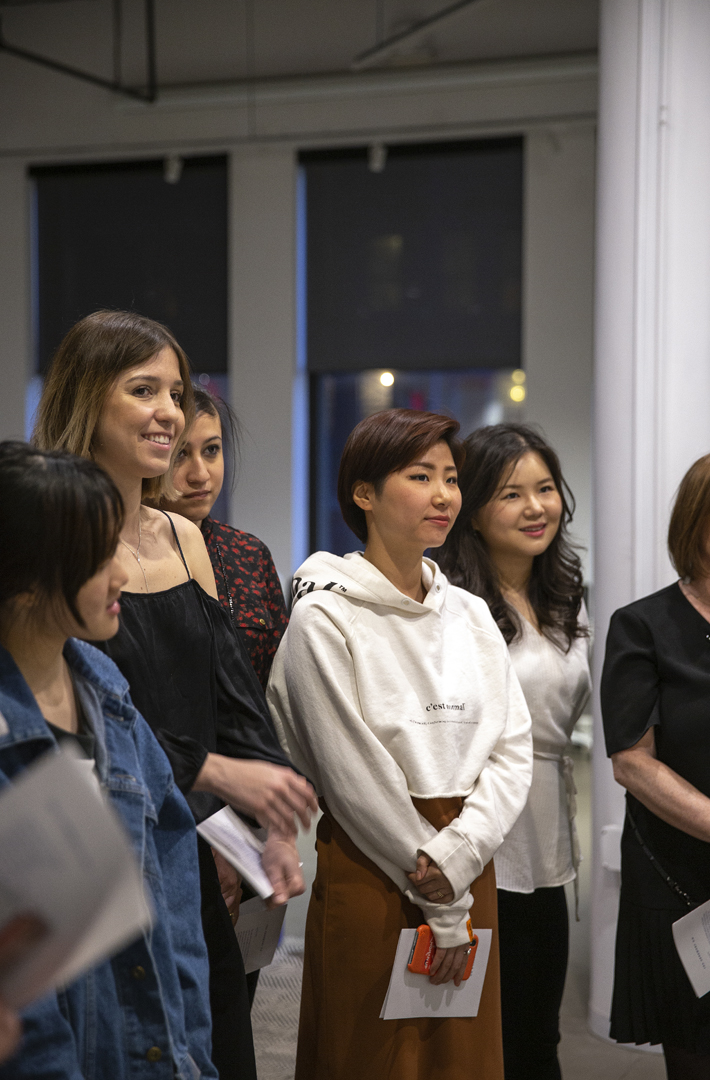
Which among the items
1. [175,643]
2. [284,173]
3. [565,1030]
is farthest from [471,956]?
[284,173]

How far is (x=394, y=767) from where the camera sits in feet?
6.06

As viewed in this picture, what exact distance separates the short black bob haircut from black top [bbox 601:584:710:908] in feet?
4.10

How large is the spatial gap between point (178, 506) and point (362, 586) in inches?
20.6

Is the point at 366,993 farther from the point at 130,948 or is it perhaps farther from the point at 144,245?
the point at 144,245

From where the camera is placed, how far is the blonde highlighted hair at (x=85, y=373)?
1589 mm

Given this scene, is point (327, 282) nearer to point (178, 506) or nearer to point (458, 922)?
point (178, 506)

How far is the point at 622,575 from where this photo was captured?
2900mm

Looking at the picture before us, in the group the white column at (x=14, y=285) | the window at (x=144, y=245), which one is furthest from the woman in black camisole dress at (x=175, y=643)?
the white column at (x=14, y=285)

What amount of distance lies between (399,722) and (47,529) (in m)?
0.90

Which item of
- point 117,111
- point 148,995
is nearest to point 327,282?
point 117,111

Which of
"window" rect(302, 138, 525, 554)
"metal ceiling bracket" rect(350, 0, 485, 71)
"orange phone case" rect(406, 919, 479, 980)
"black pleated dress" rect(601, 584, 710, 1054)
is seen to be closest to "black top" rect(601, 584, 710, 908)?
"black pleated dress" rect(601, 584, 710, 1054)

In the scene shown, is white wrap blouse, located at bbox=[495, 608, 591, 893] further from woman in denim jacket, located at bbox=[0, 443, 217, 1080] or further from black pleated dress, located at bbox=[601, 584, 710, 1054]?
woman in denim jacket, located at bbox=[0, 443, 217, 1080]

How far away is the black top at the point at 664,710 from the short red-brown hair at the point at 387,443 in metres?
0.55

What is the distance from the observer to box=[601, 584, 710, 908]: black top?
79.4 inches
